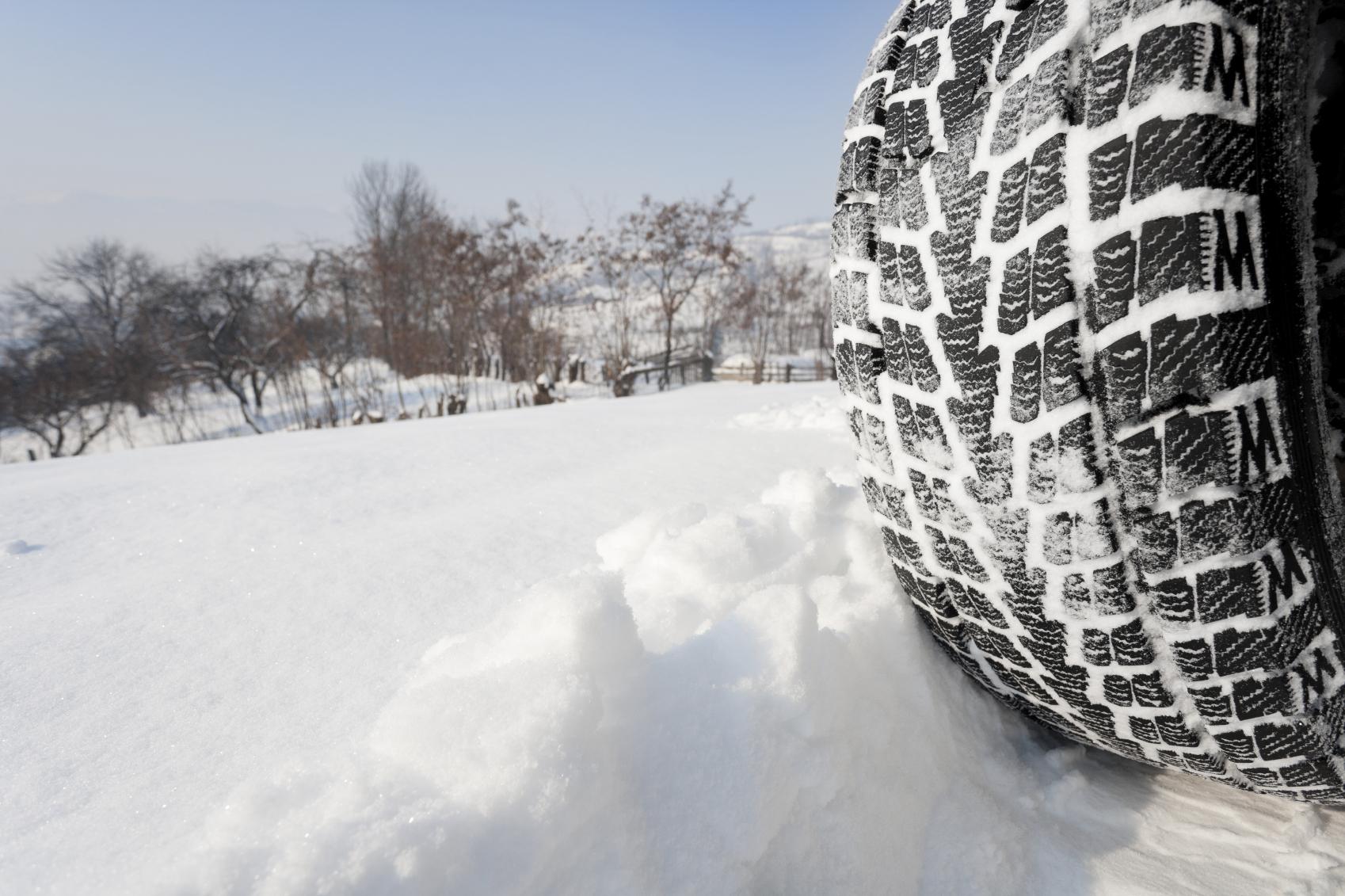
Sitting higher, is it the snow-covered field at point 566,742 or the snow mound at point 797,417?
the snow mound at point 797,417

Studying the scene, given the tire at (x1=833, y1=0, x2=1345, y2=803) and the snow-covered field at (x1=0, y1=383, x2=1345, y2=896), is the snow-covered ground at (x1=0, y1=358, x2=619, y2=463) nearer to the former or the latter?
the snow-covered field at (x1=0, y1=383, x2=1345, y2=896)

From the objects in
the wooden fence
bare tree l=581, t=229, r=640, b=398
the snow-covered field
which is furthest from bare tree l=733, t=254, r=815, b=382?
the snow-covered field

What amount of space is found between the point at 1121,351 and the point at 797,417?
6.80ft

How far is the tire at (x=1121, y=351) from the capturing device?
0.42 metres

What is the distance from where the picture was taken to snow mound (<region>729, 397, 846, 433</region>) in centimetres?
237

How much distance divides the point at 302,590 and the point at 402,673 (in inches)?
13.3

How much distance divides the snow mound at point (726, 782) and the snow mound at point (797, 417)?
1.53 meters

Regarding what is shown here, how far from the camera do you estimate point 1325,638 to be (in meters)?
0.50

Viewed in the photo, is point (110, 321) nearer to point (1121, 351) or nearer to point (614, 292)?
point (614, 292)

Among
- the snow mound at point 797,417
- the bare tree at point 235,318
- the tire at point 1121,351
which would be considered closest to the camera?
the tire at point 1121,351

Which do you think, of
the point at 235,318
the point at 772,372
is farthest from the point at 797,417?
the point at 235,318

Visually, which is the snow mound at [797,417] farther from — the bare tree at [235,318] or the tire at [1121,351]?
the bare tree at [235,318]

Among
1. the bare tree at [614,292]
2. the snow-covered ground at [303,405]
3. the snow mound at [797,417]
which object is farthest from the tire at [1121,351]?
the bare tree at [614,292]

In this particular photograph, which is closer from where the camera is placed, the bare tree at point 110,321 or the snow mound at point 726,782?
the snow mound at point 726,782
